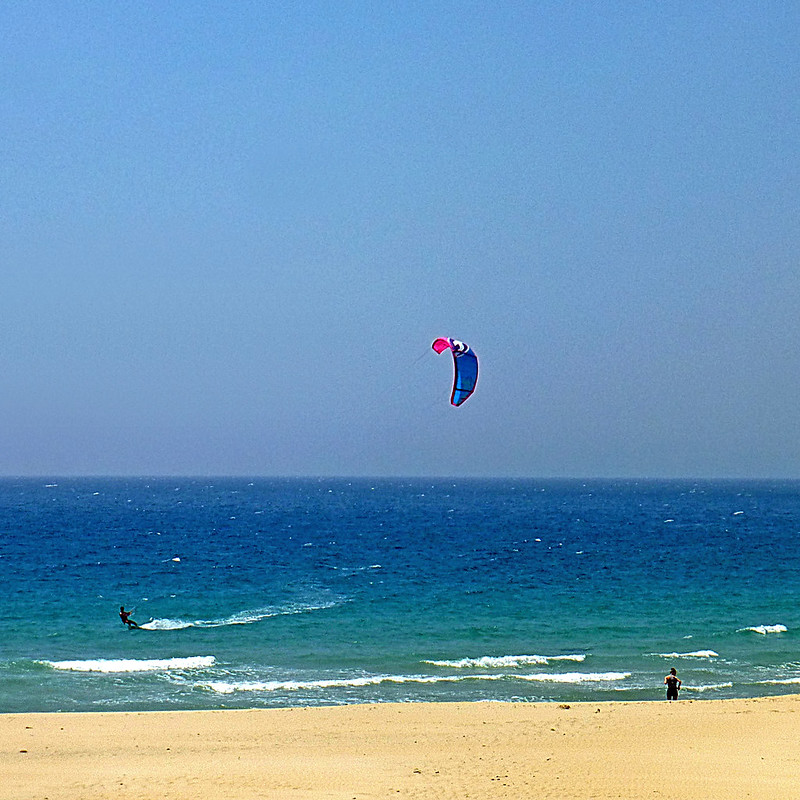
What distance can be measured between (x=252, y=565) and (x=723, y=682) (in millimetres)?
35252

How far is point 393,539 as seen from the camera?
76.6 metres

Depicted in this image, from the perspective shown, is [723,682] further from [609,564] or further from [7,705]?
[609,564]

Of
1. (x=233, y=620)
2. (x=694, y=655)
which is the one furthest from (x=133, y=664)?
(x=694, y=655)

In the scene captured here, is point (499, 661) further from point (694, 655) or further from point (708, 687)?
point (694, 655)

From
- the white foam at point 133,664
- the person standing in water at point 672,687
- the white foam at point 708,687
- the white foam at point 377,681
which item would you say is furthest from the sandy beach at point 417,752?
the white foam at point 133,664

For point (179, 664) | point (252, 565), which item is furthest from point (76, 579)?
point (179, 664)

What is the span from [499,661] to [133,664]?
11.0 meters

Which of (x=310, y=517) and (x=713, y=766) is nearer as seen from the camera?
(x=713, y=766)

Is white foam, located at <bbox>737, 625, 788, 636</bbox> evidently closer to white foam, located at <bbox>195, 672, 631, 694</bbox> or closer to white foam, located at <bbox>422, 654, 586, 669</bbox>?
white foam, located at <bbox>422, 654, 586, 669</bbox>

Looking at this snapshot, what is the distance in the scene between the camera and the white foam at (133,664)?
2769cm

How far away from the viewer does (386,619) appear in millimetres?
36688

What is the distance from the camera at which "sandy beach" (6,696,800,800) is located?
623 inches

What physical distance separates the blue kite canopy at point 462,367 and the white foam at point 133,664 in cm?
1108

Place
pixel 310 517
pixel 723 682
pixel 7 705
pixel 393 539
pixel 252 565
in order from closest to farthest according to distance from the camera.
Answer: pixel 7 705 < pixel 723 682 < pixel 252 565 < pixel 393 539 < pixel 310 517
